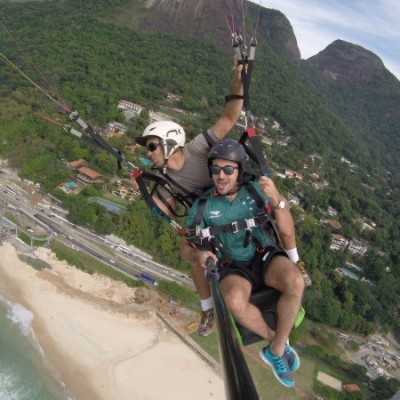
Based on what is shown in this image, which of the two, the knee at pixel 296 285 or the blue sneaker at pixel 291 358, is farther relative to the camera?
the blue sneaker at pixel 291 358

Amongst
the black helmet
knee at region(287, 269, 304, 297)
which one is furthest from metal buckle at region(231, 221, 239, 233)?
knee at region(287, 269, 304, 297)

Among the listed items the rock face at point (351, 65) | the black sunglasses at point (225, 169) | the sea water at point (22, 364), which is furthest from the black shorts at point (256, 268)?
the rock face at point (351, 65)

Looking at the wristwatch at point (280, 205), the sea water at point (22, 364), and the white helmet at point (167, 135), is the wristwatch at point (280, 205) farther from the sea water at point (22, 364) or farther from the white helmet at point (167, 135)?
the sea water at point (22, 364)

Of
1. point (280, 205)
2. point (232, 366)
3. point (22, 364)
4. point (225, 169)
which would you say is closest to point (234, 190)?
point (225, 169)

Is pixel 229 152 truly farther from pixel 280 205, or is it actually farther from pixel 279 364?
pixel 279 364

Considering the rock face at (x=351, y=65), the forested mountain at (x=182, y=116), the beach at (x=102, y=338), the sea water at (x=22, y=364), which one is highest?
the rock face at (x=351, y=65)
